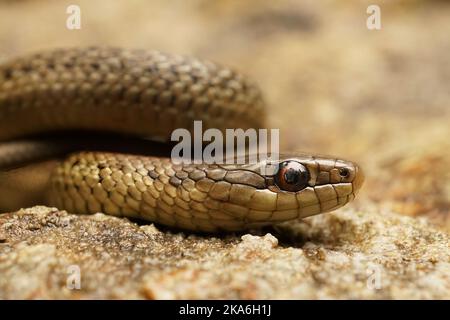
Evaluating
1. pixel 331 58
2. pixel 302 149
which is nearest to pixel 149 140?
pixel 302 149

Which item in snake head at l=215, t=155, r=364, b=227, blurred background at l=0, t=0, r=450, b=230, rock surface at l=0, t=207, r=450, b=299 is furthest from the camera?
blurred background at l=0, t=0, r=450, b=230

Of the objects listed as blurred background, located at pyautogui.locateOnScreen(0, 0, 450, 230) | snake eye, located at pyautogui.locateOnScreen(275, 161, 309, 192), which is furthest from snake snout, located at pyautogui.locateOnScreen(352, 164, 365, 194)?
blurred background, located at pyautogui.locateOnScreen(0, 0, 450, 230)

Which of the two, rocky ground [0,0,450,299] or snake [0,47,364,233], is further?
snake [0,47,364,233]

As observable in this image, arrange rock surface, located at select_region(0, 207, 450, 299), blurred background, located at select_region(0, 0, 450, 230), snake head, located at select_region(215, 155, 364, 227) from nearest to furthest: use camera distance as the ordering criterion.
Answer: rock surface, located at select_region(0, 207, 450, 299)
snake head, located at select_region(215, 155, 364, 227)
blurred background, located at select_region(0, 0, 450, 230)

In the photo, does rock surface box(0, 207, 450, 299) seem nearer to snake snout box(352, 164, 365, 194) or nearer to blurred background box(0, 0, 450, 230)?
snake snout box(352, 164, 365, 194)

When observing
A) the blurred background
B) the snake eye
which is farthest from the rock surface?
the blurred background

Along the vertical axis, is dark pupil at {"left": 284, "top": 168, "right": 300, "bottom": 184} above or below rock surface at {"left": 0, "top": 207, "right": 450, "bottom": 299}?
above

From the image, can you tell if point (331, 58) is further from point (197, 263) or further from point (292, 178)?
point (197, 263)

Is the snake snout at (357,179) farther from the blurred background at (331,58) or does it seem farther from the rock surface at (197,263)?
the blurred background at (331,58)

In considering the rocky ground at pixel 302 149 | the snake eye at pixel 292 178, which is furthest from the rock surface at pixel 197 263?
the snake eye at pixel 292 178
